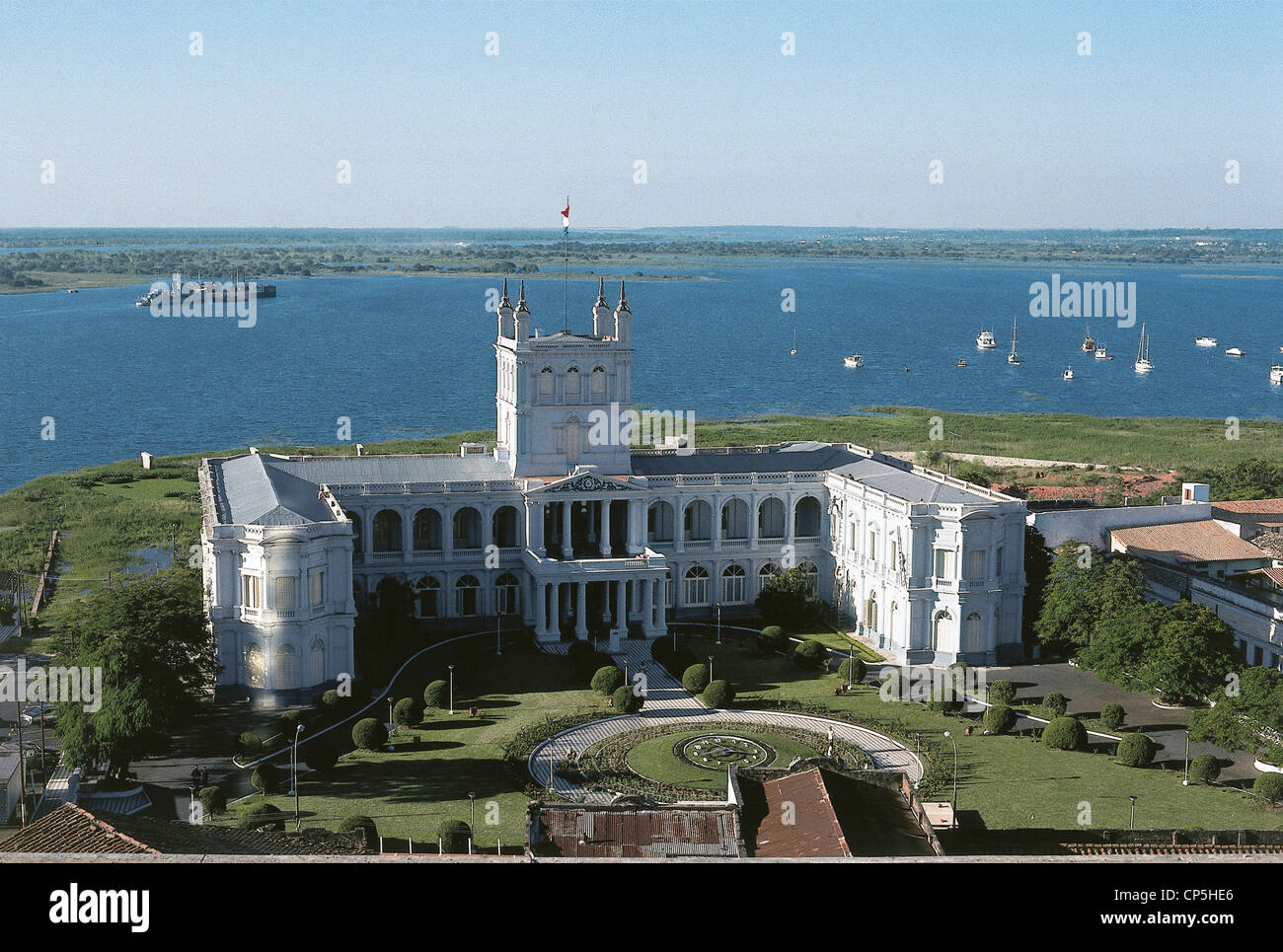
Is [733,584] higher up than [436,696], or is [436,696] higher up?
[733,584]

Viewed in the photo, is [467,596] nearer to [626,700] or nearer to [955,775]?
[626,700]

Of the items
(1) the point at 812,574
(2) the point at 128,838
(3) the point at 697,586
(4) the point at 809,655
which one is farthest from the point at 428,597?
(2) the point at 128,838

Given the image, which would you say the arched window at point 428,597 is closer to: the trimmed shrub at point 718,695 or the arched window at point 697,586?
the arched window at point 697,586

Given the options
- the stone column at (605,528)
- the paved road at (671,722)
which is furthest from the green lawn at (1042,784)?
the stone column at (605,528)

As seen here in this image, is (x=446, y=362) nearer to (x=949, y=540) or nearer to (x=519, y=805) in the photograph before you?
(x=949, y=540)

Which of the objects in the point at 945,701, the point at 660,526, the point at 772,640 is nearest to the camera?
the point at 945,701

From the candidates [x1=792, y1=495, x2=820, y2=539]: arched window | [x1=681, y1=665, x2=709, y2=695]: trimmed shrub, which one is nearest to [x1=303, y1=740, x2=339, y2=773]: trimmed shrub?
[x1=681, y1=665, x2=709, y2=695]: trimmed shrub
